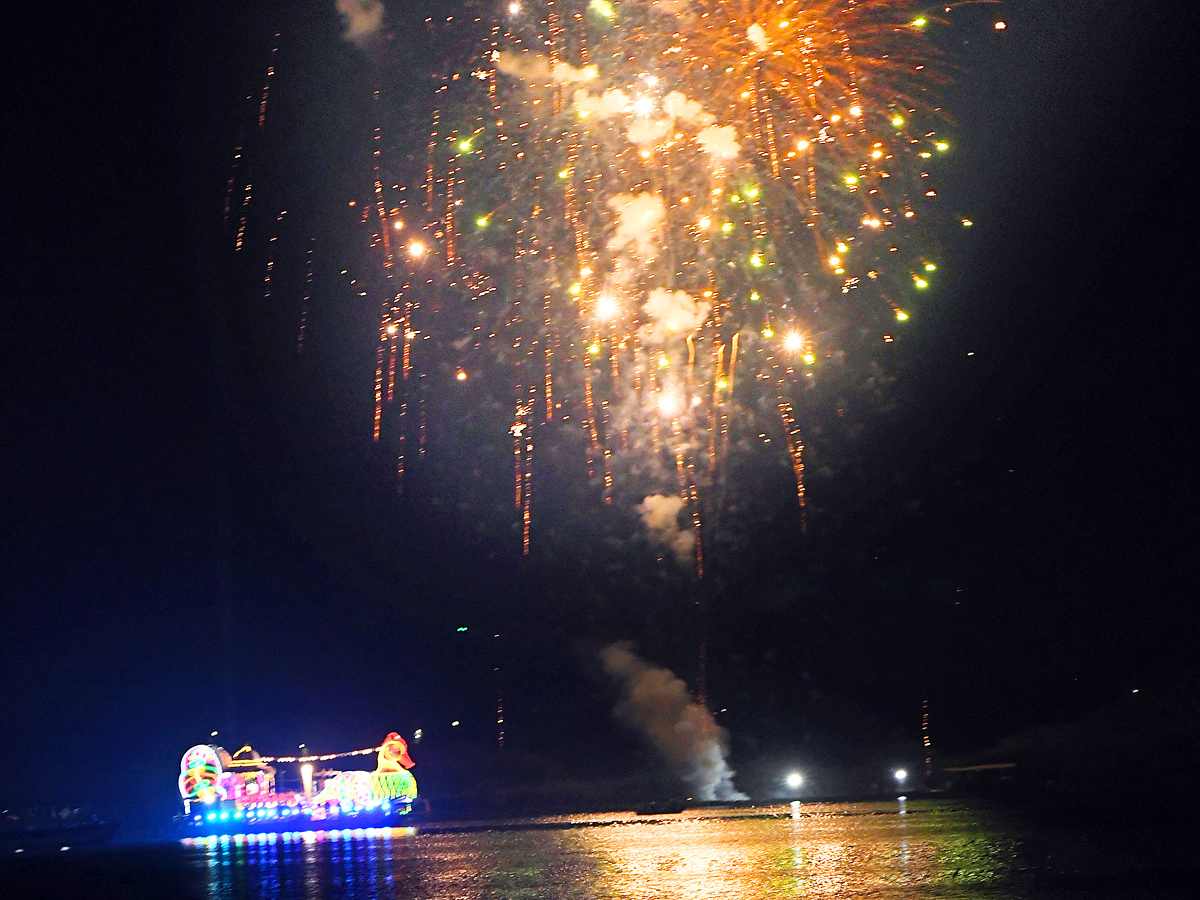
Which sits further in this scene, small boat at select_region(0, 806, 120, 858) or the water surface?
small boat at select_region(0, 806, 120, 858)

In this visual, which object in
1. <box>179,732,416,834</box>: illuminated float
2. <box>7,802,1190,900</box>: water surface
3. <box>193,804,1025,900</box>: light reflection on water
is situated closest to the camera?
<box>7,802,1190,900</box>: water surface

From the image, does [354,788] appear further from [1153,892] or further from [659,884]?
[1153,892]

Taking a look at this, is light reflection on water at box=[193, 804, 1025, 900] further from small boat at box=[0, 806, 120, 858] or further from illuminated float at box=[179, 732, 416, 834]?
small boat at box=[0, 806, 120, 858]

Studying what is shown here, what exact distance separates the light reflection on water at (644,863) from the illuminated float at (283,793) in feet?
18.6

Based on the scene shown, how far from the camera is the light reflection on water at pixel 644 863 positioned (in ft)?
61.3

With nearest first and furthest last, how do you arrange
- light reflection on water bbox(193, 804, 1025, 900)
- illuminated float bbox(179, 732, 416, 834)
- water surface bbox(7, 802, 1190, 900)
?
water surface bbox(7, 802, 1190, 900), light reflection on water bbox(193, 804, 1025, 900), illuminated float bbox(179, 732, 416, 834)

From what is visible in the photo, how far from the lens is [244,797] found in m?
46.3

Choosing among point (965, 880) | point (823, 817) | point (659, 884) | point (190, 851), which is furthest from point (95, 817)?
point (965, 880)

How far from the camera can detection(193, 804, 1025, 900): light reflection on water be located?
1869 cm

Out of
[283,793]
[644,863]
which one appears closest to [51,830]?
[283,793]

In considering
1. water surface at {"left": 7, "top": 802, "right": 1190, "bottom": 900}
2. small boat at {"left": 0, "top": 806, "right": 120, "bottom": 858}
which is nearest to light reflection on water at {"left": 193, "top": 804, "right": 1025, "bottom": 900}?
water surface at {"left": 7, "top": 802, "right": 1190, "bottom": 900}

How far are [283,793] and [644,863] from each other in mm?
28779

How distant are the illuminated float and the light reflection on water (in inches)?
224

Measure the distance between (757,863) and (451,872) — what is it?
7.13 meters
